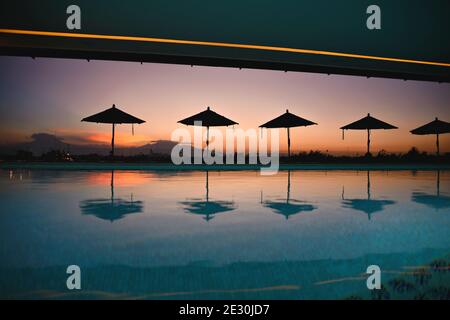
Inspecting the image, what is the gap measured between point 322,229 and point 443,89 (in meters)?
12.6

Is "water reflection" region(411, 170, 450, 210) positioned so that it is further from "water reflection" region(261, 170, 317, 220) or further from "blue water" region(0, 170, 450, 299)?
"water reflection" region(261, 170, 317, 220)

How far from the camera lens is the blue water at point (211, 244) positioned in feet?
7.37

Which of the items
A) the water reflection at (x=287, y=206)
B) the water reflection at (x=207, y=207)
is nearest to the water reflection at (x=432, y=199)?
the water reflection at (x=287, y=206)

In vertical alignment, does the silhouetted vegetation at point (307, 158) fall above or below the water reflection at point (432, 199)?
above

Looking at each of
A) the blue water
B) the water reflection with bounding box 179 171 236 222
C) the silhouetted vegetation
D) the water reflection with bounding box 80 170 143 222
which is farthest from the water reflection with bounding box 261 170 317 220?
the silhouetted vegetation

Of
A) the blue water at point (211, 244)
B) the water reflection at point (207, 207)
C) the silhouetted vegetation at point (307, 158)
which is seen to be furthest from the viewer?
the silhouetted vegetation at point (307, 158)

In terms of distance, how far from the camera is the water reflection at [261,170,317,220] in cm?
456

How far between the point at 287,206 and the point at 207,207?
1275 millimetres

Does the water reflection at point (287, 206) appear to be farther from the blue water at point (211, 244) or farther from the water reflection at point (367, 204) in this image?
the water reflection at point (367, 204)

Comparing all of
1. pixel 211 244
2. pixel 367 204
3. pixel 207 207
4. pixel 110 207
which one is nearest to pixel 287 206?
pixel 207 207

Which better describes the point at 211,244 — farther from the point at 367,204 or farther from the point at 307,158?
the point at 307,158

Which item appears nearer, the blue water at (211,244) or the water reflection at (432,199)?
the blue water at (211,244)

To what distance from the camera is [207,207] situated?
4.85 m

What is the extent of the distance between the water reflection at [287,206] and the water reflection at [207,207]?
619 mm
